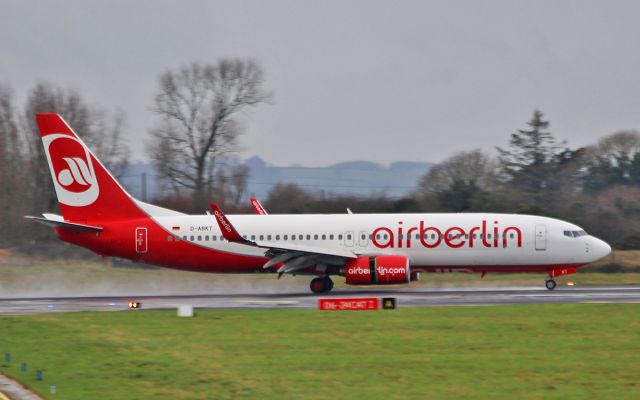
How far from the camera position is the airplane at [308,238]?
130 ft

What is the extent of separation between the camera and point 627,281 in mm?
43719

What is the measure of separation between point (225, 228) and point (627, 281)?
18.0m

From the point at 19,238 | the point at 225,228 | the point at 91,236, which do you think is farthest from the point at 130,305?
the point at 19,238

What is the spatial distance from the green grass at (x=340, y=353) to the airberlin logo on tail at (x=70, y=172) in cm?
1186

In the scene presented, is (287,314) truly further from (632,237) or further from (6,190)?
(6,190)

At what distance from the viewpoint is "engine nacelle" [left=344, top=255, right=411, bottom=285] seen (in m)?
38.5

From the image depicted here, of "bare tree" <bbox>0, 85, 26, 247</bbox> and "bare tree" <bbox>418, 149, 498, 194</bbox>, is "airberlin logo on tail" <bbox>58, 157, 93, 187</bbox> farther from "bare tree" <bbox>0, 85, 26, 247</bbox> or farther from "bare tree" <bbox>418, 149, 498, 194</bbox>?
"bare tree" <bbox>418, 149, 498, 194</bbox>

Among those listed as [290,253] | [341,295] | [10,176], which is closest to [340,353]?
[341,295]

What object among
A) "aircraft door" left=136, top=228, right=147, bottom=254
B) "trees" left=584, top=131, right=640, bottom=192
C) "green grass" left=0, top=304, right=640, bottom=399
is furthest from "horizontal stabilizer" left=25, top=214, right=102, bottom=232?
"trees" left=584, top=131, right=640, bottom=192

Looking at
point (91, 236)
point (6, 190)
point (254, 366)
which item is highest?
point (6, 190)

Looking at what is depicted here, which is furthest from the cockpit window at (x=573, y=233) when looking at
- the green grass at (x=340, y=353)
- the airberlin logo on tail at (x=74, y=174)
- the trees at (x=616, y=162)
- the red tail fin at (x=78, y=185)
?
the trees at (x=616, y=162)

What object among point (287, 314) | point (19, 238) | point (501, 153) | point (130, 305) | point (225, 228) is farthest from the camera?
point (501, 153)

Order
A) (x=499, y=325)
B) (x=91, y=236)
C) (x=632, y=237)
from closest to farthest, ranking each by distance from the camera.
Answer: (x=499, y=325) < (x=91, y=236) < (x=632, y=237)

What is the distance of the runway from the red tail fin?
150 inches
